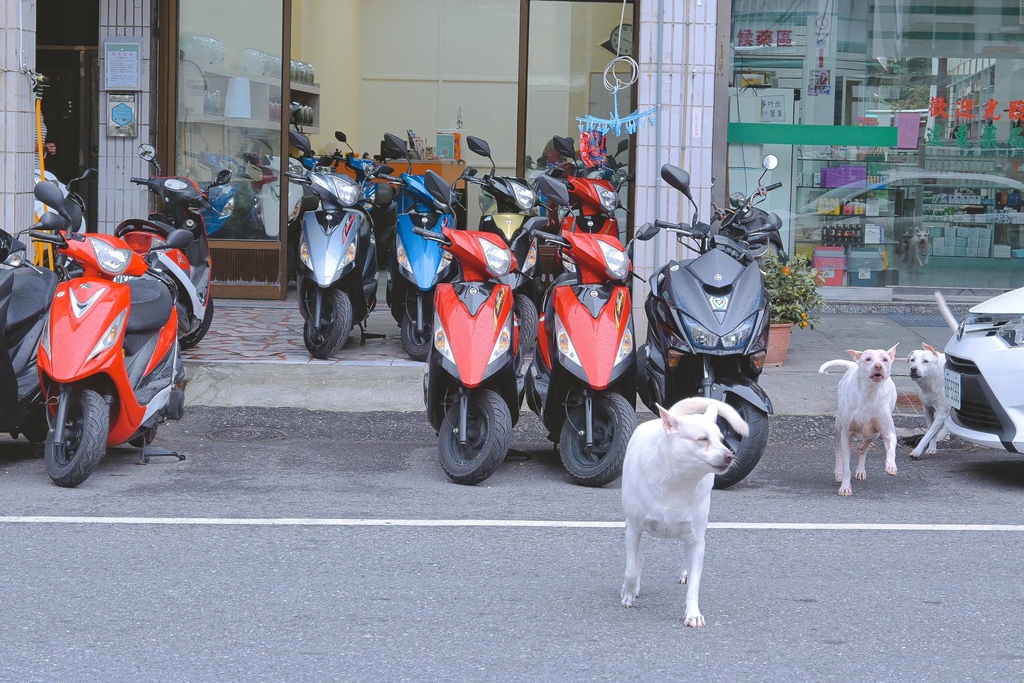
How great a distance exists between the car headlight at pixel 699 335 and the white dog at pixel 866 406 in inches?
22.6

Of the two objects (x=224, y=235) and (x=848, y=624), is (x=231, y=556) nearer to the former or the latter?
(x=848, y=624)

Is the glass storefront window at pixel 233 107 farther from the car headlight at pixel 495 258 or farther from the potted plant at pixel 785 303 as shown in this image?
the car headlight at pixel 495 258

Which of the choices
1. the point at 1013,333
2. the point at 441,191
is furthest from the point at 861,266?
the point at 441,191

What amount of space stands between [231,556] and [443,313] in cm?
200

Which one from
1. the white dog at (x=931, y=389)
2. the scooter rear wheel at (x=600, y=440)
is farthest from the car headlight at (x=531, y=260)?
the white dog at (x=931, y=389)

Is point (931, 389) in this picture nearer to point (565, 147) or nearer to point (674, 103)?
point (674, 103)

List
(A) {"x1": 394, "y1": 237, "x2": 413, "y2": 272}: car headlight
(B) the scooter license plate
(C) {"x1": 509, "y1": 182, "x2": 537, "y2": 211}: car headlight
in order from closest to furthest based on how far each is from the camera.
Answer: (B) the scooter license plate, (A) {"x1": 394, "y1": 237, "x2": 413, "y2": 272}: car headlight, (C) {"x1": 509, "y1": 182, "x2": 537, "y2": 211}: car headlight

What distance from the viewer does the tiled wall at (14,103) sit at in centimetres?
1000

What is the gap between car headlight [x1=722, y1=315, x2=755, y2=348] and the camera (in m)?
6.92

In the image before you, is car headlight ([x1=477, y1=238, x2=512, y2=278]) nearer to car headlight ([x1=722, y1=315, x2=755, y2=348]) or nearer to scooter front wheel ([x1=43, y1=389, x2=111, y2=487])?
car headlight ([x1=722, y1=315, x2=755, y2=348])

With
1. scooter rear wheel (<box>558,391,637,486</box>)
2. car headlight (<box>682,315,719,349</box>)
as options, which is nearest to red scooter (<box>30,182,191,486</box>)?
scooter rear wheel (<box>558,391,637,486</box>)

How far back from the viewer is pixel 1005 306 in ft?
24.5

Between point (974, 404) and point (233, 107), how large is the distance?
8.37 metres

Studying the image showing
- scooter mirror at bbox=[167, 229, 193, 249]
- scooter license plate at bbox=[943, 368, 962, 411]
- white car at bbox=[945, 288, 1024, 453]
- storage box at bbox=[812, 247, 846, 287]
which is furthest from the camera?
storage box at bbox=[812, 247, 846, 287]
